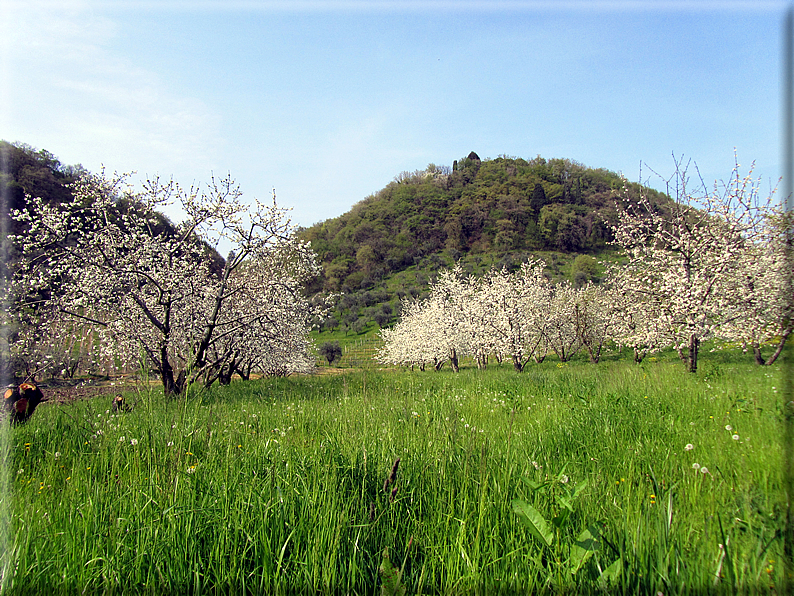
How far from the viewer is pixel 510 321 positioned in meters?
19.7

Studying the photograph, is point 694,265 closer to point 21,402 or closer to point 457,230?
point 21,402

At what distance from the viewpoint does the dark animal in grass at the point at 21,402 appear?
19.3ft

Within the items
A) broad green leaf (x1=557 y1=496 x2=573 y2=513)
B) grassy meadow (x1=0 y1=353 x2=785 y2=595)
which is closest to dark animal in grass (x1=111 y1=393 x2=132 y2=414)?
grassy meadow (x1=0 y1=353 x2=785 y2=595)

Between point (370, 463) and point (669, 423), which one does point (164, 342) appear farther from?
point (669, 423)

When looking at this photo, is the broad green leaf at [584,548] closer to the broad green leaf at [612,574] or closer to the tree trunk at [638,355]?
the broad green leaf at [612,574]

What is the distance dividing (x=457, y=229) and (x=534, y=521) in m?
119

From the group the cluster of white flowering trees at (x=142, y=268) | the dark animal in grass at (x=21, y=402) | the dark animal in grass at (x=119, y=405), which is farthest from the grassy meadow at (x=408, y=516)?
the cluster of white flowering trees at (x=142, y=268)

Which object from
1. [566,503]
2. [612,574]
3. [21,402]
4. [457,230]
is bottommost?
[21,402]

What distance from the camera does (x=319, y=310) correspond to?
1195 centimetres

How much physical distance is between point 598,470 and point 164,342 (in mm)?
9316

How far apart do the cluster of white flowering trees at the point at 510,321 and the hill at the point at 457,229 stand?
39.5 metres

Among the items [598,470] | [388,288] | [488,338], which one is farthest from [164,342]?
[388,288]

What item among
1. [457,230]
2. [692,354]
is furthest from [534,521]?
[457,230]

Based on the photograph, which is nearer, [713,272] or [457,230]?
[713,272]
